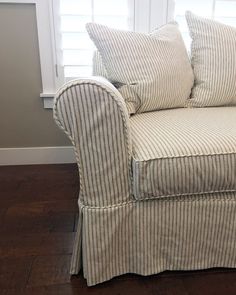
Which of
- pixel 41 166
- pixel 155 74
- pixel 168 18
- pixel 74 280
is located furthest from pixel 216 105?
pixel 41 166

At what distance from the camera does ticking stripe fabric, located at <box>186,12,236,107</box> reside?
136 cm

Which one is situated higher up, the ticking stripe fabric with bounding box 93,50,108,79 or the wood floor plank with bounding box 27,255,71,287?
the ticking stripe fabric with bounding box 93,50,108,79

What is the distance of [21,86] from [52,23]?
413mm

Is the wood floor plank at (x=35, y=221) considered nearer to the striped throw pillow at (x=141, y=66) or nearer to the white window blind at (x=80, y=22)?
the striped throw pillow at (x=141, y=66)

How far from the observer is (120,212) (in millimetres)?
936

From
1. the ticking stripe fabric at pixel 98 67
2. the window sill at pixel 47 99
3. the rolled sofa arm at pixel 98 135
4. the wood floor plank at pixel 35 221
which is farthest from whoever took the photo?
the window sill at pixel 47 99

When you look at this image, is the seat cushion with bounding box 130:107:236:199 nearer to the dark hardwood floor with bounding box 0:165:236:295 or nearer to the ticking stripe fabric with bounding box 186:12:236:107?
the dark hardwood floor with bounding box 0:165:236:295

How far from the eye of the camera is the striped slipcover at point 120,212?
2.77ft

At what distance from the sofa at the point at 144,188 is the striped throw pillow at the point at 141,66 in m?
0.21

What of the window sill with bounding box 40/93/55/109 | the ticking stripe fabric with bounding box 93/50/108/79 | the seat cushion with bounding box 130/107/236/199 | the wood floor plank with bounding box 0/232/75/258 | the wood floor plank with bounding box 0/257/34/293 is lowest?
the wood floor plank with bounding box 0/232/75/258

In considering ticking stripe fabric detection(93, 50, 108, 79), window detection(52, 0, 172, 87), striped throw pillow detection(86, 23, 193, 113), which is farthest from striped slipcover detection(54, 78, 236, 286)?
window detection(52, 0, 172, 87)

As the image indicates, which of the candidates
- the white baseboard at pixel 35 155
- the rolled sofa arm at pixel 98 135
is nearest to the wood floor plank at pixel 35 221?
the rolled sofa arm at pixel 98 135

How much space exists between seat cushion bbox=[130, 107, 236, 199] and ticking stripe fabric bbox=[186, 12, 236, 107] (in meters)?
0.43

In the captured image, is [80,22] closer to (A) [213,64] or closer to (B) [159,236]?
(A) [213,64]
